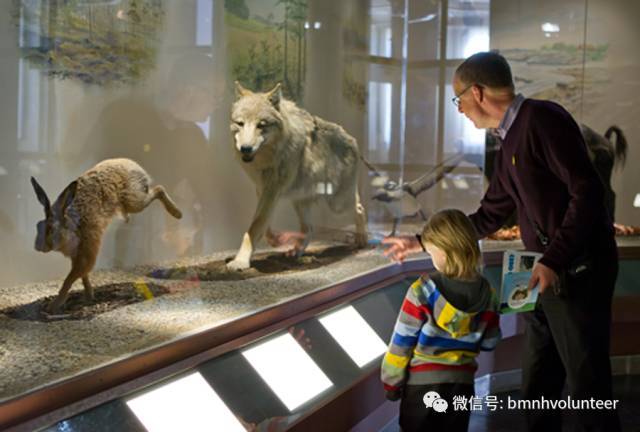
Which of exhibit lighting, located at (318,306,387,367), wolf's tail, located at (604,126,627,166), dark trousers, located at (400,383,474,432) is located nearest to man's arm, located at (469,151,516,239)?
dark trousers, located at (400,383,474,432)

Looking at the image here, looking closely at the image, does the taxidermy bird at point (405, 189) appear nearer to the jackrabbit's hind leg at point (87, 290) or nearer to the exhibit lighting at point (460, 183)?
the exhibit lighting at point (460, 183)

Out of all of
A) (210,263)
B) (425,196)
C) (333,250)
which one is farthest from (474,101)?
(425,196)

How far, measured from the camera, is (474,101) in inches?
84.6

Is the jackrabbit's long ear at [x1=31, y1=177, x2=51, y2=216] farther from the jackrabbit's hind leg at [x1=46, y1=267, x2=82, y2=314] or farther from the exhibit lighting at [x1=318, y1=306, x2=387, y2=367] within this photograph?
the exhibit lighting at [x1=318, y1=306, x2=387, y2=367]

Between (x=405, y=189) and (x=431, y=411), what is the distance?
3073mm

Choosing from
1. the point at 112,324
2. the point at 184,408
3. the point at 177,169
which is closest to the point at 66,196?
the point at 112,324

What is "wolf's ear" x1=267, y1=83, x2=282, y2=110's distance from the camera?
3083 millimetres

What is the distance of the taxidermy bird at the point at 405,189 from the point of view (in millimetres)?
4648

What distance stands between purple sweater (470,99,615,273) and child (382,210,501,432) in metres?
0.21

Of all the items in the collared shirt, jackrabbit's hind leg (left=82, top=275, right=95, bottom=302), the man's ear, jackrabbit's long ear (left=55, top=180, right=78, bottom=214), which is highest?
the man's ear

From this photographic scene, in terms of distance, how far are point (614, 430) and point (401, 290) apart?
162cm

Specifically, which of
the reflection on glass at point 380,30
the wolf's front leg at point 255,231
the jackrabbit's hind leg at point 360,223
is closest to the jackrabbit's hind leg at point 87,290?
the wolf's front leg at point 255,231

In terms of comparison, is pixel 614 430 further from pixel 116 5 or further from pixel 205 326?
pixel 116 5

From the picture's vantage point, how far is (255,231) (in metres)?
3.13
